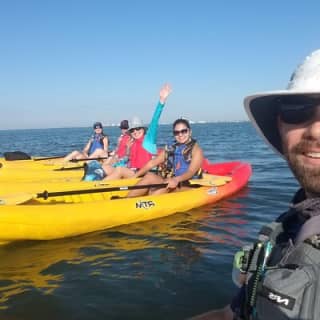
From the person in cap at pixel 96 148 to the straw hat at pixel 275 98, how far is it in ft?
42.1

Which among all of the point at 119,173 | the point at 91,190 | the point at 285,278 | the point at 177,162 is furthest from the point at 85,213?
the point at 285,278

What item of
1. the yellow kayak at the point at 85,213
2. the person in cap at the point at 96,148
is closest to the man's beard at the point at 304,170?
the yellow kayak at the point at 85,213

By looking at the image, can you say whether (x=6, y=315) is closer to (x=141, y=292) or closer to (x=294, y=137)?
(x=141, y=292)

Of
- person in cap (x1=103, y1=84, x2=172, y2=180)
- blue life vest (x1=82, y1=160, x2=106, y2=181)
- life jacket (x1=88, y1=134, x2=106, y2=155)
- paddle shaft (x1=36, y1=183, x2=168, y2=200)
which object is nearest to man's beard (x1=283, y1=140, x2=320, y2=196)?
paddle shaft (x1=36, y1=183, x2=168, y2=200)

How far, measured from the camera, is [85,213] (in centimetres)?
683

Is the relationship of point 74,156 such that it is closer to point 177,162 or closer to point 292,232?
point 177,162

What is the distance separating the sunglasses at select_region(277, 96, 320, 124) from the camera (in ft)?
4.83

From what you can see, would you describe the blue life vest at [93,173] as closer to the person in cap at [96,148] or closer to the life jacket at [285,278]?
the person in cap at [96,148]

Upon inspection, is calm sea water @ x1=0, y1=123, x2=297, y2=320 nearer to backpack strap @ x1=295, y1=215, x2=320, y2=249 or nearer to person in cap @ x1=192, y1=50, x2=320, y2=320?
person in cap @ x1=192, y1=50, x2=320, y2=320

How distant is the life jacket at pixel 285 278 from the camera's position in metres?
1.22

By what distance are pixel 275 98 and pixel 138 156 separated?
8.07 meters

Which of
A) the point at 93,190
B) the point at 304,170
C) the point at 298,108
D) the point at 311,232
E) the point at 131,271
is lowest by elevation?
the point at 131,271

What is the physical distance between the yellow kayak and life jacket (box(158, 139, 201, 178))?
0.51 metres

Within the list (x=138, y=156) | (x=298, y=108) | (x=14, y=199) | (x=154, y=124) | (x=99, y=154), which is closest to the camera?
(x=298, y=108)
